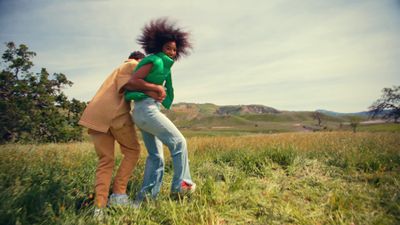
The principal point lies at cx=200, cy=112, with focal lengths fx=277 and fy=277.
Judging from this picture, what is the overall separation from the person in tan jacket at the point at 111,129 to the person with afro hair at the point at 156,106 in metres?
0.13

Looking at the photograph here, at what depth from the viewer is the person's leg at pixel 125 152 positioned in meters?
3.17

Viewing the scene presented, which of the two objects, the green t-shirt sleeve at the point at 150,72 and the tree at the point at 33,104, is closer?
the green t-shirt sleeve at the point at 150,72

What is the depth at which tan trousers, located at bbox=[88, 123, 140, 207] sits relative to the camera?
2.97m

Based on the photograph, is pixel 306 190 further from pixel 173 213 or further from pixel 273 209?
pixel 173 213

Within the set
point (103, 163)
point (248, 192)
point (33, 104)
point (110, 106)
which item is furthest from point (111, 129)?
point (33, 104)

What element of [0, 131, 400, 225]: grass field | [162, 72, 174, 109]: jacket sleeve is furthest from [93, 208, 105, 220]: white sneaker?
[162, 72, 174, 109]: jacket sleeve

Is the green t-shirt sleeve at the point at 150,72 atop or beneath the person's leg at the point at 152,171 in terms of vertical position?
atop

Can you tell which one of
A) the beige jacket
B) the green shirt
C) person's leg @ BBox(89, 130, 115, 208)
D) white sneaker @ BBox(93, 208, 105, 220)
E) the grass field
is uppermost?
the green shirt

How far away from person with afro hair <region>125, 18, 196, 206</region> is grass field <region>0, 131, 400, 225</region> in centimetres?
24

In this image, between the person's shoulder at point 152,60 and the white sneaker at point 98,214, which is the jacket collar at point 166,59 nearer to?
the person's shoulder at point 152,60

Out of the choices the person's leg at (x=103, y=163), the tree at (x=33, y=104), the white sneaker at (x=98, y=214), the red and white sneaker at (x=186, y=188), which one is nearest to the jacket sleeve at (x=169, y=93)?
the person's leg at (x=103, y=163)

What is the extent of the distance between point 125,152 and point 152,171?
390mm

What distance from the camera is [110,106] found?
3.08m

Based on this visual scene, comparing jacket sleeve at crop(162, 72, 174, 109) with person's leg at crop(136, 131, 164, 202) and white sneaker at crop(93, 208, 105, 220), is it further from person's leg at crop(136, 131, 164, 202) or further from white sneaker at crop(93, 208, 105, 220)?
white sneaker at crop(93, 208, 105, 220)
